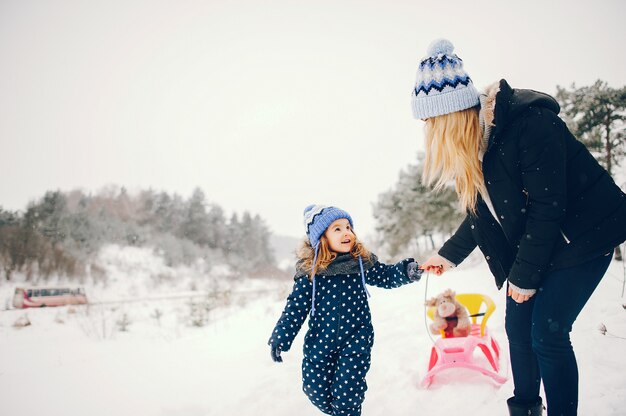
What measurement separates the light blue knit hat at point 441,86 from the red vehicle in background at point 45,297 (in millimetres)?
21294

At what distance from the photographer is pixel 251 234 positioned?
150ft

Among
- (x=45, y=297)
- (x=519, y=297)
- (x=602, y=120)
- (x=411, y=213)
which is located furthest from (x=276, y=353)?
(x=45, y=297)

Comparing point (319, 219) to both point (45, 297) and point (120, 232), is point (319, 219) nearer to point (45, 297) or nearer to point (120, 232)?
point (45, 297)

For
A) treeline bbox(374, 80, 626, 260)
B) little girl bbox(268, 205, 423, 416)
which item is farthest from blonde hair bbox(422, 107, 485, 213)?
treeline bbox(374, 80, 626, 260)

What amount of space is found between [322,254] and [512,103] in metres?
1.51

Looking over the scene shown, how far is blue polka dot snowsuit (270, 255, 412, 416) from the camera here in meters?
2.26

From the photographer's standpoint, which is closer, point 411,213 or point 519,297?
point 519,297

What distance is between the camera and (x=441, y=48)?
192cm

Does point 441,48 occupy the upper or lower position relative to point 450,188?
lower

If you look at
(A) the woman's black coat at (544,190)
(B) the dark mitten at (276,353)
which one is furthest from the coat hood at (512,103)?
(B) the dark mitten at (276,353)

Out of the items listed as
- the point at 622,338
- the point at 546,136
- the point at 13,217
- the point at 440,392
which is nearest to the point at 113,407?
the point at 440,392

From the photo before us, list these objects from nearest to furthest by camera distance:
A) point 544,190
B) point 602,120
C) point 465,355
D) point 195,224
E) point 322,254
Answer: point 544,190
point 322,254
point 465,355
point 602,120
point 195,224

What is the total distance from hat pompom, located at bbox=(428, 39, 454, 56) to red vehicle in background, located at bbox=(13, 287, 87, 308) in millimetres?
21361

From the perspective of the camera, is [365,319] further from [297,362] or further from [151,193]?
[151,193]
